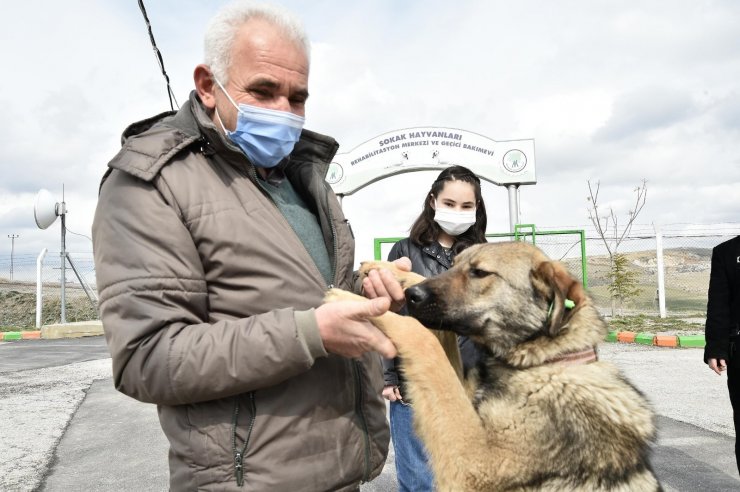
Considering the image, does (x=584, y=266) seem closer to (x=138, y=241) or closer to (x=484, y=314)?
(x=484, y=314)

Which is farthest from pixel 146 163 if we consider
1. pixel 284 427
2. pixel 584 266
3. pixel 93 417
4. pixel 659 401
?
pixel 584 266

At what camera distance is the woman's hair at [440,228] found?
3.66m

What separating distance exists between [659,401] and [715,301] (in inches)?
116

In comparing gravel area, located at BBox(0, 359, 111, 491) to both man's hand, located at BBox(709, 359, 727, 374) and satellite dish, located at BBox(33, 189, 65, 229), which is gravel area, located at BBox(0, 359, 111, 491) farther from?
satellite dish, located at BBox(33, 189, 65, 229)

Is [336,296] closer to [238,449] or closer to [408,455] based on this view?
[238,449]

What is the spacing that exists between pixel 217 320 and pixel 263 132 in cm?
70

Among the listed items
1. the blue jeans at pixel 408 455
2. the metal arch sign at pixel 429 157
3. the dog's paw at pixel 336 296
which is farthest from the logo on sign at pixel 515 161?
the dog's paw at pixel 336 296

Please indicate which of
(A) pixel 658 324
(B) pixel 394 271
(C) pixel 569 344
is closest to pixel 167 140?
(B) pixel 394 271

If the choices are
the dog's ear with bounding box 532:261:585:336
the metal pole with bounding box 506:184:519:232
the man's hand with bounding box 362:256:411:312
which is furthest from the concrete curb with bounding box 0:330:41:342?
the dog's ear with bounding box 532:261:585:336

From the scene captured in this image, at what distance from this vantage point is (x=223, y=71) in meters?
1.82

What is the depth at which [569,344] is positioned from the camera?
8.54 feet

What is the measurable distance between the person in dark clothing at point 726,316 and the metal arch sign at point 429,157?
36.9 ft

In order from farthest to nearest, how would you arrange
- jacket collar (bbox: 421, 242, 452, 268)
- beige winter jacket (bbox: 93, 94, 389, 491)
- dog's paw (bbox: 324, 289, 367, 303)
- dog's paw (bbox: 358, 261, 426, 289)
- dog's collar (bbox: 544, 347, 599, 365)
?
jacket collar (bbox: 421, 242, 452, 268) → dog's collar (bbox: 544, 347, 599, 365) → dog's paw (bbox: 358, 261, 426, 289) → dog's paw (bbox: 324, 289, 367, 303) → beige winter jacket (bbox: 93, 94, 389, 491)

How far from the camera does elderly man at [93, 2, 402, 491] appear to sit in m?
1.42
